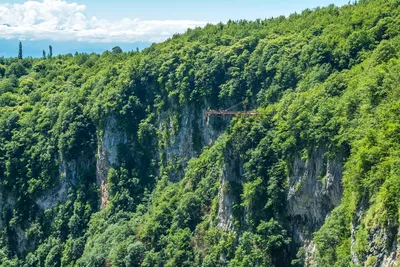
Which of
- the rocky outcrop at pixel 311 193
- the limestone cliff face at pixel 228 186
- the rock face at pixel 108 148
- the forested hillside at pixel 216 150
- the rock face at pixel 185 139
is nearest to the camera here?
A: the forested hillside at pixel 216 150

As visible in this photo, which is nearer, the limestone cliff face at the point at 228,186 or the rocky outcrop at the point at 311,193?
the rocky outcrop at the point at 311,193

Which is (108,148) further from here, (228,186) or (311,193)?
(311,193)

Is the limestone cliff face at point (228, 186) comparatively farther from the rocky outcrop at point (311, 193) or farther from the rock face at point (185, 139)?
the rock face at point (185, 139)

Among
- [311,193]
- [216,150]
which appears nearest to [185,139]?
[216,150]

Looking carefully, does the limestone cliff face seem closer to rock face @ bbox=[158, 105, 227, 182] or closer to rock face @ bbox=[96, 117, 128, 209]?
rock face @ bbox=[158, 105, 227, 182]

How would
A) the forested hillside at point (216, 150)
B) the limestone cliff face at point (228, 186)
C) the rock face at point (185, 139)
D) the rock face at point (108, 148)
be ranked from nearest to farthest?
the forested hillside at point (216, 150) → the limestone cliff face at point (228, 186) → the rock face at point (185, 139) → the rock face at point (108, 148)

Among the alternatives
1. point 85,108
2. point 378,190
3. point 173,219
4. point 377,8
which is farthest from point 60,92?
point 378,190

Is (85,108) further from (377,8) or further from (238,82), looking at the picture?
(377,8)

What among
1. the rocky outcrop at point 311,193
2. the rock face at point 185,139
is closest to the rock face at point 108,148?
the rock face at point 185,139
